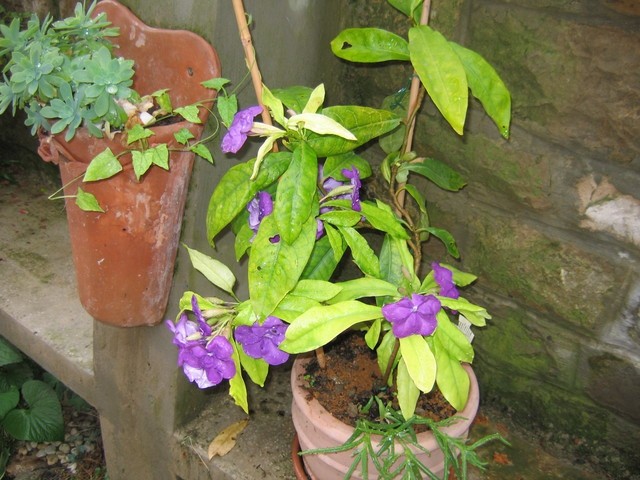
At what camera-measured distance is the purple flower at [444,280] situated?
4.60ft

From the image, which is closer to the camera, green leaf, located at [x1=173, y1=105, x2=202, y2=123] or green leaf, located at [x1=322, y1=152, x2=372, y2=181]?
green leaf, located at [x1=173, y1=105, x2=202, y2=123]

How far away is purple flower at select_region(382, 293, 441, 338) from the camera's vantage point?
1297 millimetres

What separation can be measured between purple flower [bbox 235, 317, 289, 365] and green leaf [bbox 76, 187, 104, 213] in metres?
0.38

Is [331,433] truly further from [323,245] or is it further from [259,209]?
[259,209]

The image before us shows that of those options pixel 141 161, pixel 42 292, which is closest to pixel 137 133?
pixel 141 161

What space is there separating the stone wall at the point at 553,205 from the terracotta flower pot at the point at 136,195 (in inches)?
20.5

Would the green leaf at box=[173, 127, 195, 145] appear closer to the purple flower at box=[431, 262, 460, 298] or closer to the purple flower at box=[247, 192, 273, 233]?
the purple flower at box=[247, 192, 273, 233]

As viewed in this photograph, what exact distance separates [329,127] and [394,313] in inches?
→ 14.1

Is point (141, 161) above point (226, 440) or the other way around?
above

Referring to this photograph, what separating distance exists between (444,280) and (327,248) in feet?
0.83

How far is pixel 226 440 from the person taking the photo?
5.91ft

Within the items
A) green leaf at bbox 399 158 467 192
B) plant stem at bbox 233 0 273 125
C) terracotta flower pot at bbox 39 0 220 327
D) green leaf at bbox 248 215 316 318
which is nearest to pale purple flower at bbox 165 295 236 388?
green leaf at bbox 248 215 316 318

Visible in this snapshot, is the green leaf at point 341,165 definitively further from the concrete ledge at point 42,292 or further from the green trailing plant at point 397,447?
the concrete ledge at point 42,292

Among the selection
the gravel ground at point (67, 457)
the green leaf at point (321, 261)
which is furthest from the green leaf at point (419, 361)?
the gravel ground at point (67, 457)
